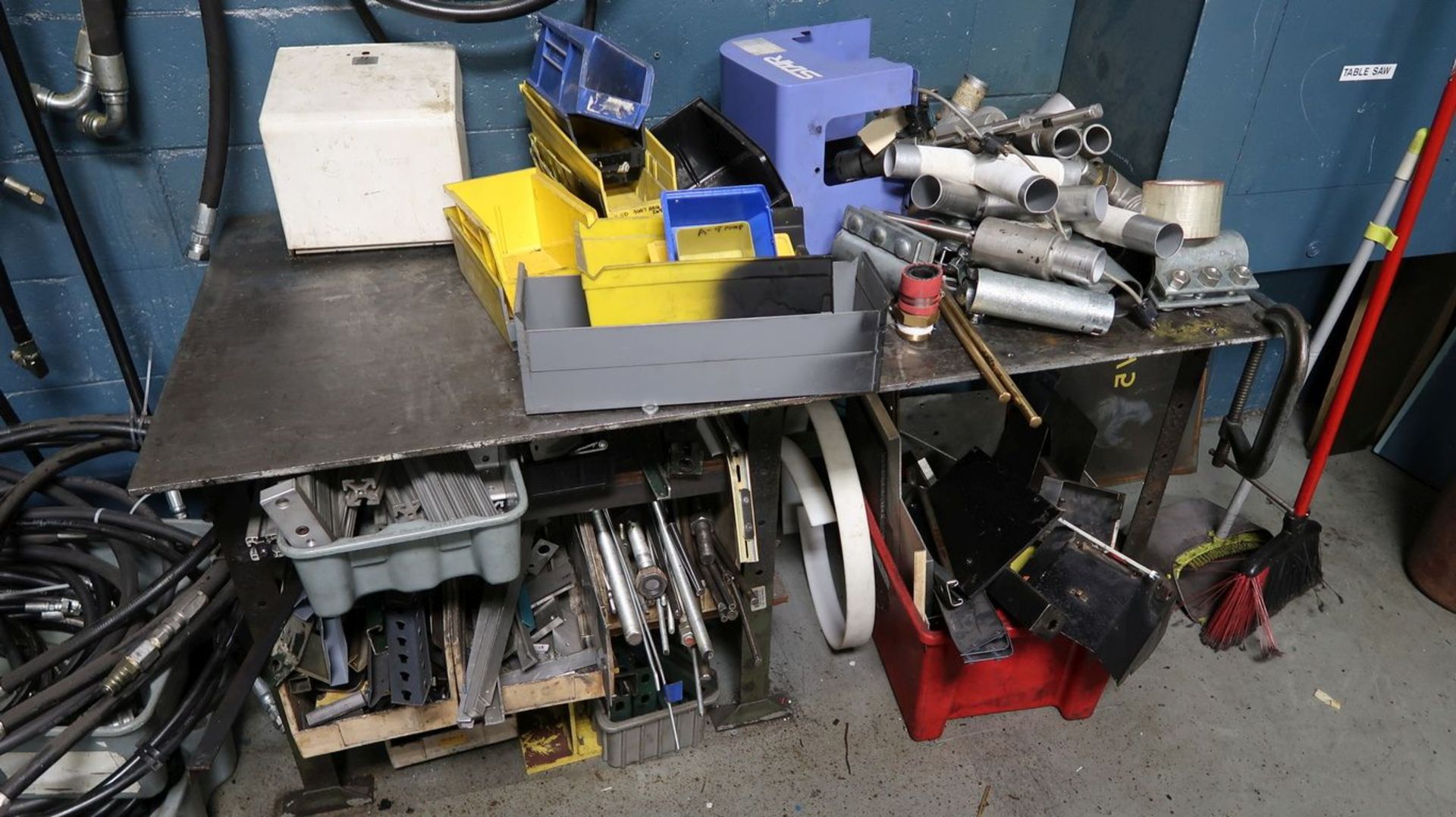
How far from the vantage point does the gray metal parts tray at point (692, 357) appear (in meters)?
1.13

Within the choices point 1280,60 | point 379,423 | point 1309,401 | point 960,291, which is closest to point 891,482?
point 960,291

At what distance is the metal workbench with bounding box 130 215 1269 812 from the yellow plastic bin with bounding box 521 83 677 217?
251 mm

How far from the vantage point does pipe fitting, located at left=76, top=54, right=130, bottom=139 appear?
4.71 ft

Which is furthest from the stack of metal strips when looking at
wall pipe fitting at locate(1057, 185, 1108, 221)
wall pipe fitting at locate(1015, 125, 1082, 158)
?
wall pipe fitting at locate(1015, 125, 1082, 158)

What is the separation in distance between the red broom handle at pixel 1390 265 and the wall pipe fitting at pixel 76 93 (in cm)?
225

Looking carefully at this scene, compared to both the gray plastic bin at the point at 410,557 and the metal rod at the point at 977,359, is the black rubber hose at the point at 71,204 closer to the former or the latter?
the gray plastic bin at the point at 410,557

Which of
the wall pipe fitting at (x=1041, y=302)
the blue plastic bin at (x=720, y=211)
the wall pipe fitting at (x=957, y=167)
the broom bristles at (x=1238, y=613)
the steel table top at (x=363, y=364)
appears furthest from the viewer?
the broom bristles at (x=1238, y=613)

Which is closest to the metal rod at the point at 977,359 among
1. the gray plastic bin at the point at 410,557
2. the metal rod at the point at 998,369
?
the metal rod at the point at 998,369

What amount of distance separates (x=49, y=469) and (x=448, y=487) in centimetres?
85

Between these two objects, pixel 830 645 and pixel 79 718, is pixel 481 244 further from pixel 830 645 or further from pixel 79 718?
pixel 830 645

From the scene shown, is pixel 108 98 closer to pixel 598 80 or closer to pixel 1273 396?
pixel 598 80

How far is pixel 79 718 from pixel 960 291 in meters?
1.52

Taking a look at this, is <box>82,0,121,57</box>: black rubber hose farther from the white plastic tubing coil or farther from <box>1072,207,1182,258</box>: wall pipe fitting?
<box>1072,207,1182,258</box>: wall pipe fitting

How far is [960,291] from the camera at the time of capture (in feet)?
4.91
